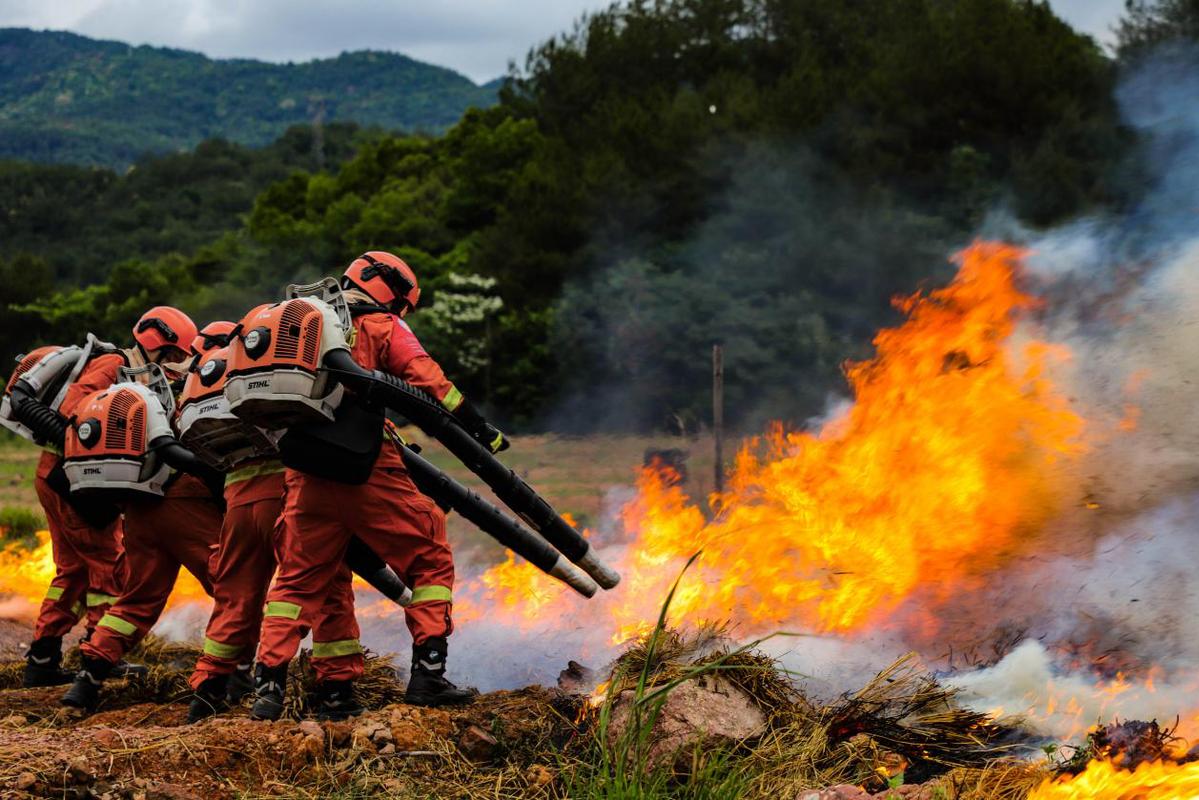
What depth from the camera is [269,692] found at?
5789mm

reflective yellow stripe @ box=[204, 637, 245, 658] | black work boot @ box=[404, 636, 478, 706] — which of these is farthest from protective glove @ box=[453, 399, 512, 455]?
reflective yellow stripe @ box=[204, 637, 245, 658]

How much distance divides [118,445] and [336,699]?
186 centimetres

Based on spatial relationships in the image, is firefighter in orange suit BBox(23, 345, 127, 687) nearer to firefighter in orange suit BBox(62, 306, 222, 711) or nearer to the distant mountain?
firefighter in orange suit BBox(62, 306, 222, 711)

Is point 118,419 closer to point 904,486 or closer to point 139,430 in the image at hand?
point 139,430

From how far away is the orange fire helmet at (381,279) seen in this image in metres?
6.21

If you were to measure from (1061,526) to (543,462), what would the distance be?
8.27m

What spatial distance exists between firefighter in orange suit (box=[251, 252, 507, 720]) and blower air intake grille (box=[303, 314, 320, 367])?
0.30m

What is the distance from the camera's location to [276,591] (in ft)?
19.2

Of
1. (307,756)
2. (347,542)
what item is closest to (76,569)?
(347,542)

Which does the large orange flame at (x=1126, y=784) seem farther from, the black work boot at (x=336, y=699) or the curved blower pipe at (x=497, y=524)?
the black work boot at (x=336, y=699)

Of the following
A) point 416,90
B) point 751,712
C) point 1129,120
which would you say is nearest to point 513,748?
point 751,712

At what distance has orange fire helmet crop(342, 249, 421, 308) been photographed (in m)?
6.21

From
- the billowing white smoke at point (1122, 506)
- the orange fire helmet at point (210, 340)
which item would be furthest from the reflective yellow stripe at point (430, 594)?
the billowing white smoke at point (1122, 506)

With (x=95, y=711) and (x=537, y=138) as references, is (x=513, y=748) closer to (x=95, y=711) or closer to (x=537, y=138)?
(x=95, y=711)
